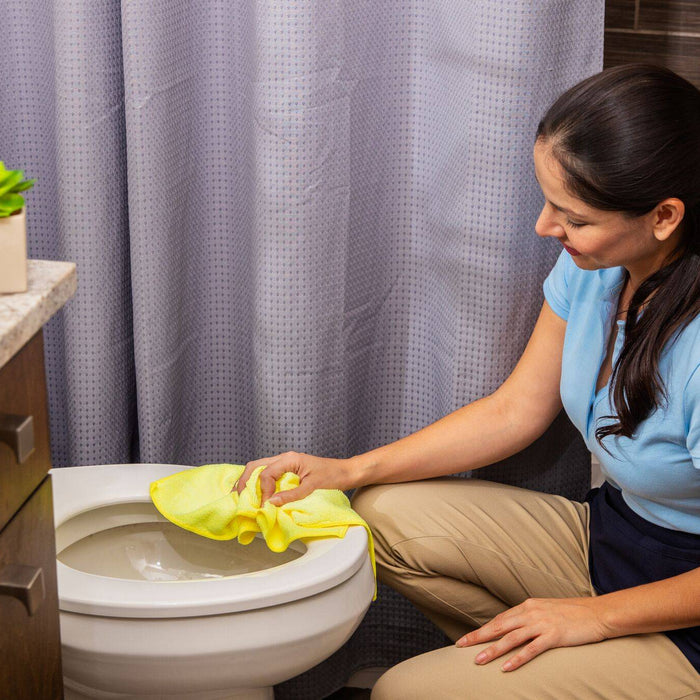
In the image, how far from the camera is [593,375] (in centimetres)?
129

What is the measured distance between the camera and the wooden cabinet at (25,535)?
864 millimetres

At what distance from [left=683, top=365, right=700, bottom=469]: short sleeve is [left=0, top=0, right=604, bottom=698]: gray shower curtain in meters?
Answer: 0.37

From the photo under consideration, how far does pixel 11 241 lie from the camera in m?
0.90

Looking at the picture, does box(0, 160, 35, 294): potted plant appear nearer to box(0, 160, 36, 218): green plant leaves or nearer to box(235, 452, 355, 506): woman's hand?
box(0, 160, 36, 218): green plant leaves

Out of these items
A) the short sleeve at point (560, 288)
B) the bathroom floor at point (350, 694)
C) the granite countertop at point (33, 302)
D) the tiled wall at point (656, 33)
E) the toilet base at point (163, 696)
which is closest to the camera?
the granite countertop at point (33, 302)

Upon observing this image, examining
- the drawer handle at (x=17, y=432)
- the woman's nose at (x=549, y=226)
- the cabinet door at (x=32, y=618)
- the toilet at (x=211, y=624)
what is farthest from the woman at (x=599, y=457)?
the drawer handle at (x=17, y=432)

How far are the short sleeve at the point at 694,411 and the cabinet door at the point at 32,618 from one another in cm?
70

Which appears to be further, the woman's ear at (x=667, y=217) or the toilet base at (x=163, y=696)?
the toilet base at (x=163, y=696)

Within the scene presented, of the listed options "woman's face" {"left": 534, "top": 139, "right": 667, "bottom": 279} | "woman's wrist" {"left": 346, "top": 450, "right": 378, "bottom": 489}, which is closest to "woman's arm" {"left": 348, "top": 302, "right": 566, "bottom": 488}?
"woman's wrist" {"left": 346, "top": 450, "right": 378, "bottom": 489}

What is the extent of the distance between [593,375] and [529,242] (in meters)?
0.24

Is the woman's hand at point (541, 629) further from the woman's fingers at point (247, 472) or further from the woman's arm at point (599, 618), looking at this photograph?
the woman's fingers at point (247, 472)

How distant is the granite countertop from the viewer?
827 mm

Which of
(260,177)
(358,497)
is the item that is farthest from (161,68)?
(358,497)

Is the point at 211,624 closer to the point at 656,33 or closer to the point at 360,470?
the point at 360,470
